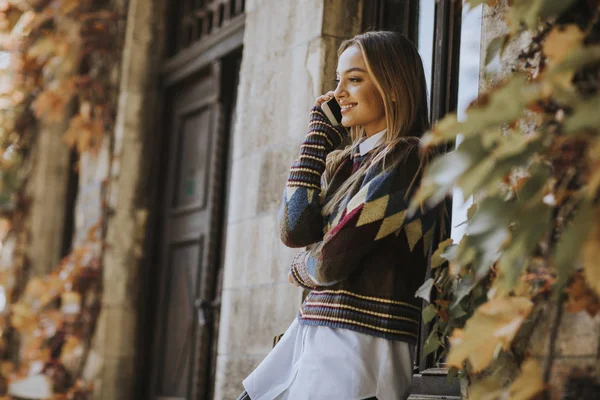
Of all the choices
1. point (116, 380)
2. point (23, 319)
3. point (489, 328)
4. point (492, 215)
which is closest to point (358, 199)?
point (489, 328)

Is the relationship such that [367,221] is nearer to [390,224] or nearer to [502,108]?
[390,224]

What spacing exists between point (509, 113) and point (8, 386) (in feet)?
19.1

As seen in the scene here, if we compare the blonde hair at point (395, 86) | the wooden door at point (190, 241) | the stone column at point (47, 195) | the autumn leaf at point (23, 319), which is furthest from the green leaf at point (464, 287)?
the stone column at point (47, 195)

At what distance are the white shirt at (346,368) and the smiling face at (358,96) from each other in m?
0.55

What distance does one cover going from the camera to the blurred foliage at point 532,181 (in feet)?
4.42

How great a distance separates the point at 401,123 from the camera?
2.37m

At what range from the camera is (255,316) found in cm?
362

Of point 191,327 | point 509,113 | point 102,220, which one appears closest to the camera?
point 509,113

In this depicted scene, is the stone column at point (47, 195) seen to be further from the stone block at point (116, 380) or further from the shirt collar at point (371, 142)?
the shirt collar at point (371, 142)

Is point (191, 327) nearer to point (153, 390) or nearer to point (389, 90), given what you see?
point (153, 390)

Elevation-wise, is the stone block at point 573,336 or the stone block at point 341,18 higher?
the stone block at point 341,18

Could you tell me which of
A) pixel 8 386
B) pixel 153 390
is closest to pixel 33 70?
pixel 8 386

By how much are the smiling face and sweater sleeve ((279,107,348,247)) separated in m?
0.09

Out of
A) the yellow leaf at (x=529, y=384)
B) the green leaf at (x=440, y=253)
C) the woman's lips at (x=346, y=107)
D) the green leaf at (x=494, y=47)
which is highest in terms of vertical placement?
the woman's lips at (x=346, y=107)
